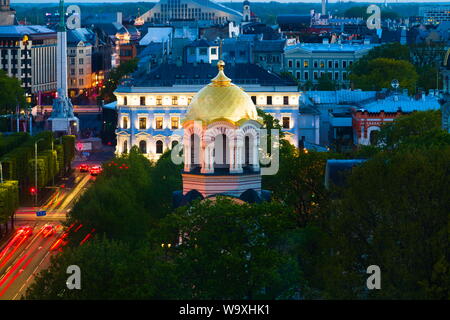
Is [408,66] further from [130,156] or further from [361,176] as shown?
[361,176]

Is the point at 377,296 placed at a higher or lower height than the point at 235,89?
lower

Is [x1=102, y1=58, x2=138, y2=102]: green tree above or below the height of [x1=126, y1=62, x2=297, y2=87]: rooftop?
below

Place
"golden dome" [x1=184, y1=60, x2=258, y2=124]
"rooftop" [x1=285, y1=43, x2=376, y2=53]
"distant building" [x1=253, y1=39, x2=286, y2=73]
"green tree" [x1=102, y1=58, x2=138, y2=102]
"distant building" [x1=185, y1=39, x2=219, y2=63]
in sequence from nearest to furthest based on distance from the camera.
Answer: "golden dome" [x1=184, y1=60, x2=258, y2=124]
"distant building" [x1=185, y1=39, x2=219, y2=63]
"green tree" [x1=102, y1=58, x2=138, y2=102]
"rooftop" [x1=285, y1=43, x2=376, y2=53]
"distant building" [x1=253, y1=39, x2=286, y2=73]

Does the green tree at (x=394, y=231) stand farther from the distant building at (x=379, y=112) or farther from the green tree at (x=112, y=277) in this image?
the distant building at (x=379, y=112)

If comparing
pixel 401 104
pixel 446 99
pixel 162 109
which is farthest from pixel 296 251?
pixel 401 104

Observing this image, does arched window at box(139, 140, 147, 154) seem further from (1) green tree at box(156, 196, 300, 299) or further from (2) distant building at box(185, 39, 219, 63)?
(1) green tree at box(156, 196, 300, 299)

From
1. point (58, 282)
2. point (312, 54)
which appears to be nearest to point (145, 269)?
point (58, 282)

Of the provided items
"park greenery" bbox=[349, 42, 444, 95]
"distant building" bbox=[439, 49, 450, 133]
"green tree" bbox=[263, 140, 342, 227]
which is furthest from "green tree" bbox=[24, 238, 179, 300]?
"park greenery" bbox=[349, 42, 444, 95]
